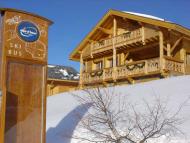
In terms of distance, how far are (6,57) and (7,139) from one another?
1.84 m

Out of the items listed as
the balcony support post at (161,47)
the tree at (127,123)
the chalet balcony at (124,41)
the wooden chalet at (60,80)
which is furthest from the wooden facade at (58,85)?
the tree at (127,123)

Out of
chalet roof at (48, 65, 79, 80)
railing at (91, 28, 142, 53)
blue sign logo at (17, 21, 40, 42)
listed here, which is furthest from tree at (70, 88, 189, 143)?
chalet roof at (48, 65, 79, 80)

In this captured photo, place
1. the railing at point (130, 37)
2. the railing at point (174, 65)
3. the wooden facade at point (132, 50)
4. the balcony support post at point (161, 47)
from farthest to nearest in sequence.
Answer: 1. the railing at point (130, 37)
2. the wooden facade at point (132, 50)
3. the railing at point (174, 65)
4. the balcony support post at point (161, 47)

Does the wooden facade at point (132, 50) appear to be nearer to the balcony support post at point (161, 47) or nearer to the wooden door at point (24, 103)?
the balcony support post at point (161, 47)

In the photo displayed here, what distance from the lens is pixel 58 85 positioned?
36.9 m

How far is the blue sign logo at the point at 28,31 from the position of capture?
8.50m

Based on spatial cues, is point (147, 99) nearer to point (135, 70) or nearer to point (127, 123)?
point (127, 123)

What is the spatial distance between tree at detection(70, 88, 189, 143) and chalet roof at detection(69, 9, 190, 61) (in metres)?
8.74

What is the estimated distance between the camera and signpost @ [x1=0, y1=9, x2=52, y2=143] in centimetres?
810

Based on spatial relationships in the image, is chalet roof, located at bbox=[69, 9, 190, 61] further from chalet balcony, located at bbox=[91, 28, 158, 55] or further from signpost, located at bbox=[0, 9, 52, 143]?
signpost, located at bbox=[0, 9, 52, 143]

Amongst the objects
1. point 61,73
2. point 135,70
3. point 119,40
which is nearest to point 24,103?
point 135,70

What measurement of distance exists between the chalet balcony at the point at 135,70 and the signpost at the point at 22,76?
13.1 metres

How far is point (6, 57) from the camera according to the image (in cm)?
809

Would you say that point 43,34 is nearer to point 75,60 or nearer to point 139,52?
point 139,52
